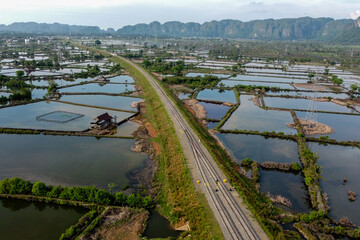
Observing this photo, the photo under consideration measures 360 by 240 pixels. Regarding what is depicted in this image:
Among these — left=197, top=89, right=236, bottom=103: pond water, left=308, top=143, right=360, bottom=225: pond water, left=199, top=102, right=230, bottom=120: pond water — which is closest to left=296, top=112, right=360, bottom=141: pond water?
left=308, top=143, right=360, bottom=225: pond water

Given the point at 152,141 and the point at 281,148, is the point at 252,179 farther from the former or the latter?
the point at 152,141

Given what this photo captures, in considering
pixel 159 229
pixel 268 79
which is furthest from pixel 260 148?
pixel 268 79

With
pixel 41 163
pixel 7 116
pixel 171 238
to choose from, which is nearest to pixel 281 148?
pixel 171 238

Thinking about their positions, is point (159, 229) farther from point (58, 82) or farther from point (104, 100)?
point (58, 82)

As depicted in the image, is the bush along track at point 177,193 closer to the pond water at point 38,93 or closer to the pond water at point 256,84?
the pond water at point 38,93

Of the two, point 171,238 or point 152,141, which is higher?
point 152,141

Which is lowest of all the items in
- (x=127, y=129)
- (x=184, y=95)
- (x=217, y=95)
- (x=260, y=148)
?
(x=260, y=148)
